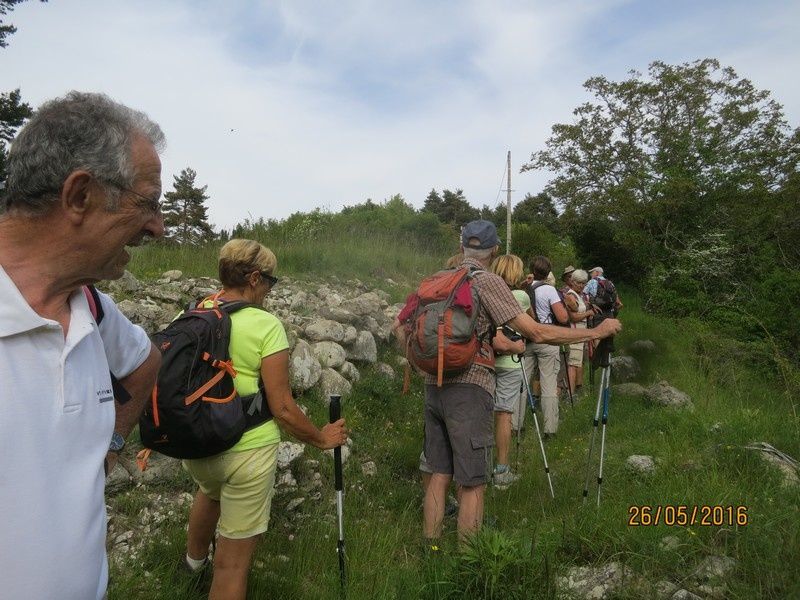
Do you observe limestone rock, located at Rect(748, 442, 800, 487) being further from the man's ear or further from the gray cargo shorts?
the man's ear

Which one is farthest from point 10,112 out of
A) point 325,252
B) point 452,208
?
point 452,208

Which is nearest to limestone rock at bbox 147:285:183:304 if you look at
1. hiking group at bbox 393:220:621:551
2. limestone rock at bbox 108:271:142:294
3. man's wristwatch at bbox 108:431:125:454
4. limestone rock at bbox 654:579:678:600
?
limestone rock at bbox 108:271:142:294

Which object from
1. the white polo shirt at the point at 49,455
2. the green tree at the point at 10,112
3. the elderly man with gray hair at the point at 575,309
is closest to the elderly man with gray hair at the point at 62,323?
the white polo shirt at the point at 49,455

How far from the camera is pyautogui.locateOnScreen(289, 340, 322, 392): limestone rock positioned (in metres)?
5.52

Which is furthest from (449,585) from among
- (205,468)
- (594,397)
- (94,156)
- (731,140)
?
(731,140)

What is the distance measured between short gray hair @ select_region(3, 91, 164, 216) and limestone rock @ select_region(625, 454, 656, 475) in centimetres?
449

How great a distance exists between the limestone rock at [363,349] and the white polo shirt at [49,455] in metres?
5.57

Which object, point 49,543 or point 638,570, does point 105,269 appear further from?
point 638,570

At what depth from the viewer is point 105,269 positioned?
1479 mm

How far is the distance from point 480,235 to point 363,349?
12.3 feet

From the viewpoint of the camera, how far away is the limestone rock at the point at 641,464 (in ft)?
14.9

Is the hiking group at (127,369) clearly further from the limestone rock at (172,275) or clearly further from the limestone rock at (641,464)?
the limestone rock at (172,275)

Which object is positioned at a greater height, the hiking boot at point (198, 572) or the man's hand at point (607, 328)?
the man's hand at point (607, 328)
